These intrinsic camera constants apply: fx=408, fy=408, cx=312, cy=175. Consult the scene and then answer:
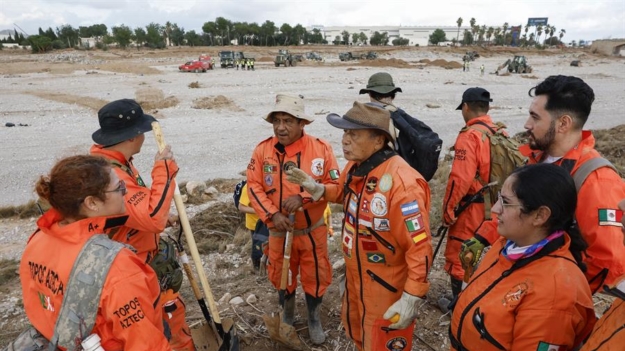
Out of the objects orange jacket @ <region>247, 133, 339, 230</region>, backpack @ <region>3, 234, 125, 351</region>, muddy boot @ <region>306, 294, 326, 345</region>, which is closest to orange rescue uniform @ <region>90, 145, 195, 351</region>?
backpack @ <region>3, 234, 125, 351</region>

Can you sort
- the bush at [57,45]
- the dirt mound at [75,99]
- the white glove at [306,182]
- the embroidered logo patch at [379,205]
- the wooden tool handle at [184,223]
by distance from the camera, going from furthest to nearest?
the bush at [57,45]
the dirt mound at [75,99]
the white glove at [306,182]
the wooden tool handle at [184,223]
the embroidered logo patch at [379,205]

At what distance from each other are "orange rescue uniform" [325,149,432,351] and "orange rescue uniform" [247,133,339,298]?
789mm

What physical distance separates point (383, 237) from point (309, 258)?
1.26m

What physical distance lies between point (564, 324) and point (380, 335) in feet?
4.04

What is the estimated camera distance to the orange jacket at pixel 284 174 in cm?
366

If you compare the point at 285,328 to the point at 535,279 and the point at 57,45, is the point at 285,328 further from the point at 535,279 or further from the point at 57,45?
the point at 57,45

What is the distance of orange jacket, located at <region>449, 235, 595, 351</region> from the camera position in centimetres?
181

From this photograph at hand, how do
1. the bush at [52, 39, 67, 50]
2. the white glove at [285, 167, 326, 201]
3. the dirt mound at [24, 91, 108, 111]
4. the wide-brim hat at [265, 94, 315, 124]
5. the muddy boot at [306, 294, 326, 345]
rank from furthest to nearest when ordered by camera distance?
1. the bush at [52, 39, 67, 50]
2. the dirt mound at [24, 91, 108, 111]
3. the muddy boot at [306, 294, 326, 345]
4. the wide-brim hat at [265, 94, 315, 124]
5. the white glove at [285, 167, 326, 201]

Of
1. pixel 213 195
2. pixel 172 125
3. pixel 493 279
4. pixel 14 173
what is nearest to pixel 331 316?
pixel 493 279

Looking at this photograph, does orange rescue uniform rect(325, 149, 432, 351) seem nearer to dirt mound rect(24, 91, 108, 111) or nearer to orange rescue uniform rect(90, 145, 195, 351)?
orange rescue uniform rect(90, 145, 195, 351)

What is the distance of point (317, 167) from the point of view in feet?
12.2

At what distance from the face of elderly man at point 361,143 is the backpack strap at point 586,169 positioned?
1.14 metres

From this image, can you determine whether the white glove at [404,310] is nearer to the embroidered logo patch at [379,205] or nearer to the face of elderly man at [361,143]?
the embroidered logo patch at [379,205]

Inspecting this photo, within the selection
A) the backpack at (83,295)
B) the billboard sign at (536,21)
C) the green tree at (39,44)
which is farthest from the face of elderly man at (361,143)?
the billboard sign at (536,21)
